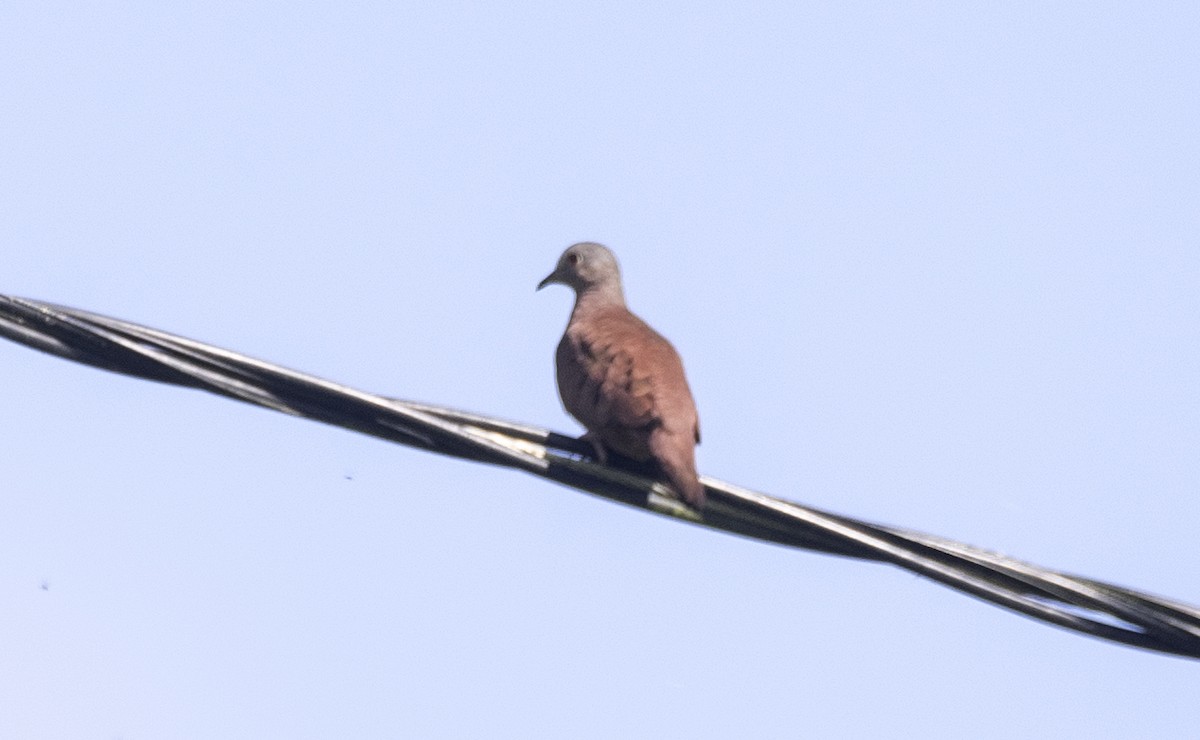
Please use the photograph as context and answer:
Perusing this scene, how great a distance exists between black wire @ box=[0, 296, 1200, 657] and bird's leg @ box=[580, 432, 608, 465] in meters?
1.06

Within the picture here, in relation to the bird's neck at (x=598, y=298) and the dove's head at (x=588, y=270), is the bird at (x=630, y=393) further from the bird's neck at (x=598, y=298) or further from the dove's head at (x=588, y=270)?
the dove's head at (x=588, y=270)

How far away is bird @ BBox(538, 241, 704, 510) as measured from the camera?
5.02 meters

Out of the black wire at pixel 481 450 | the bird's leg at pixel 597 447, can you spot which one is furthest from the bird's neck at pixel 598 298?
the black wire at pixel 481 450

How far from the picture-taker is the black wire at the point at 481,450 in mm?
3691

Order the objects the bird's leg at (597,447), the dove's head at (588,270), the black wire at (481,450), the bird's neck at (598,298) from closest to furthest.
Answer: the black wire at (481,450)
the bird's leg at (597,447)
the bird's neck at (598,298)
the dove's head at (588,270)

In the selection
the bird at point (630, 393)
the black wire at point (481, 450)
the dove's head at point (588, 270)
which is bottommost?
the black wire at point (481, 450)

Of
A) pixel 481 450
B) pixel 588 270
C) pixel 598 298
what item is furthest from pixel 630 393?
pixel 588 270

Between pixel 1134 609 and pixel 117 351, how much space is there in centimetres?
223

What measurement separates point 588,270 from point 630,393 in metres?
2.61

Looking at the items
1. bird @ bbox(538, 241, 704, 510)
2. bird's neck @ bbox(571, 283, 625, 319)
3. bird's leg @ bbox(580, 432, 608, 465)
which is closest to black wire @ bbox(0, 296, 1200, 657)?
bird @ bbox(538, 241, 704, 510)

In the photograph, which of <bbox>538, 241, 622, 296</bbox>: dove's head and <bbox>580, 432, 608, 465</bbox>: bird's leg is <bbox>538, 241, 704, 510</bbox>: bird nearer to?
<bbox>580, 432, 608, 465</bbox>: bird's leg

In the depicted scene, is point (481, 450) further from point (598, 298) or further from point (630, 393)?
point (598, 298)

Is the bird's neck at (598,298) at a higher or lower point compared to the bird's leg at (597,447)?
higher

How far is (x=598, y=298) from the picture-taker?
762 cm
